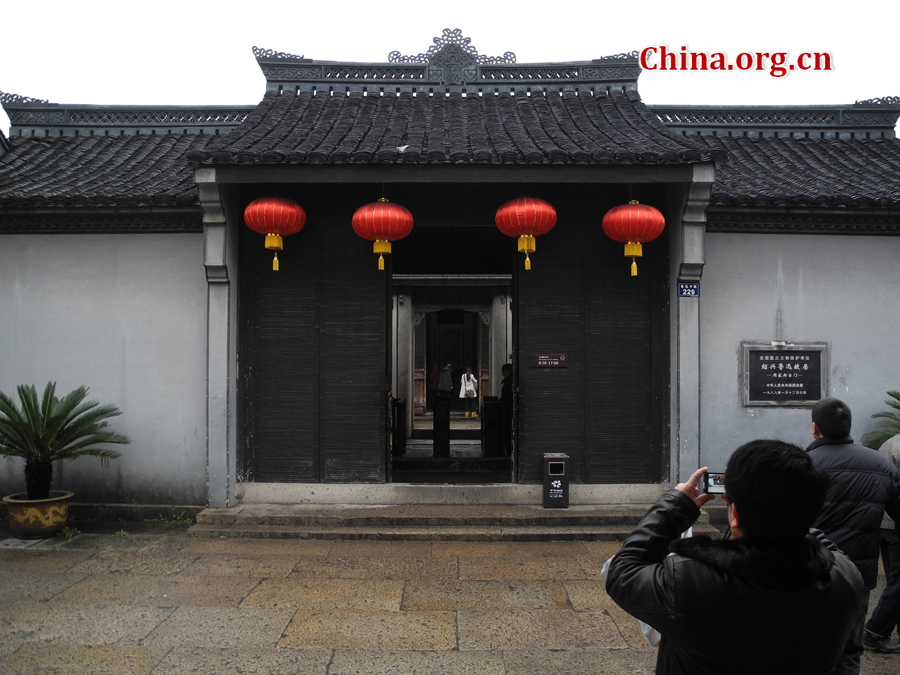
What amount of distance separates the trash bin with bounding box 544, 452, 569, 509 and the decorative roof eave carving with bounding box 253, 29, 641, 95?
5.80m

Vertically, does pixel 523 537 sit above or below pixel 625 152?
below

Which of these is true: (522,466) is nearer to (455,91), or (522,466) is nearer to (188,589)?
(188,589)

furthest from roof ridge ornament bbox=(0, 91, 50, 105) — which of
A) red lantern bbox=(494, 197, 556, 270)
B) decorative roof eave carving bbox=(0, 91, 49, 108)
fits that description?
red lantern bbox=(494, 197, 556, 270)

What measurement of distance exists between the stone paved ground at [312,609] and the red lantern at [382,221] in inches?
139

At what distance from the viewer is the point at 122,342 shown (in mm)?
8203

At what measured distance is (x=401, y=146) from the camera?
755 cm

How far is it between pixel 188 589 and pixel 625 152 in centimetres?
630

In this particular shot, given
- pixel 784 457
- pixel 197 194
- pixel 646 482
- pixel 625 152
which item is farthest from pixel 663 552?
pixel 197 194

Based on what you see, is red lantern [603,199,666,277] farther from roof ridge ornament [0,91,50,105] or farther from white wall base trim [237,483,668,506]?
roof ridge ornament [0,91,50,105]

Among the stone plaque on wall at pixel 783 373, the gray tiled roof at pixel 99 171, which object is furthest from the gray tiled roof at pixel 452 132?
the stone plaque on wall at pixel 783 373

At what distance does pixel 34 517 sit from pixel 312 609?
396cm

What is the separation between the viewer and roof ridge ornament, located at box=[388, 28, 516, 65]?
1000 centimetres

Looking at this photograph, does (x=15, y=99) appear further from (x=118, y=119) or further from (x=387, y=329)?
(x=387, y=329)

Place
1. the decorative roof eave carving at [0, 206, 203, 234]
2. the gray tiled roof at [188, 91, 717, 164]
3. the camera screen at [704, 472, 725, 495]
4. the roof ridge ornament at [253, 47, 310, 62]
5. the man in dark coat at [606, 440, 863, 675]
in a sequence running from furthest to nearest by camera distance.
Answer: the roof ridge ornament at [253, 47, 310, 62] → the decorative roof eave carving at [0, 206, 203, 234] → the gray tiled roof at [188, 91, 717, 164] → the camera screen at [704, 472, 725, 495] → the man in dark coat at [606, 440, 863, 675]
